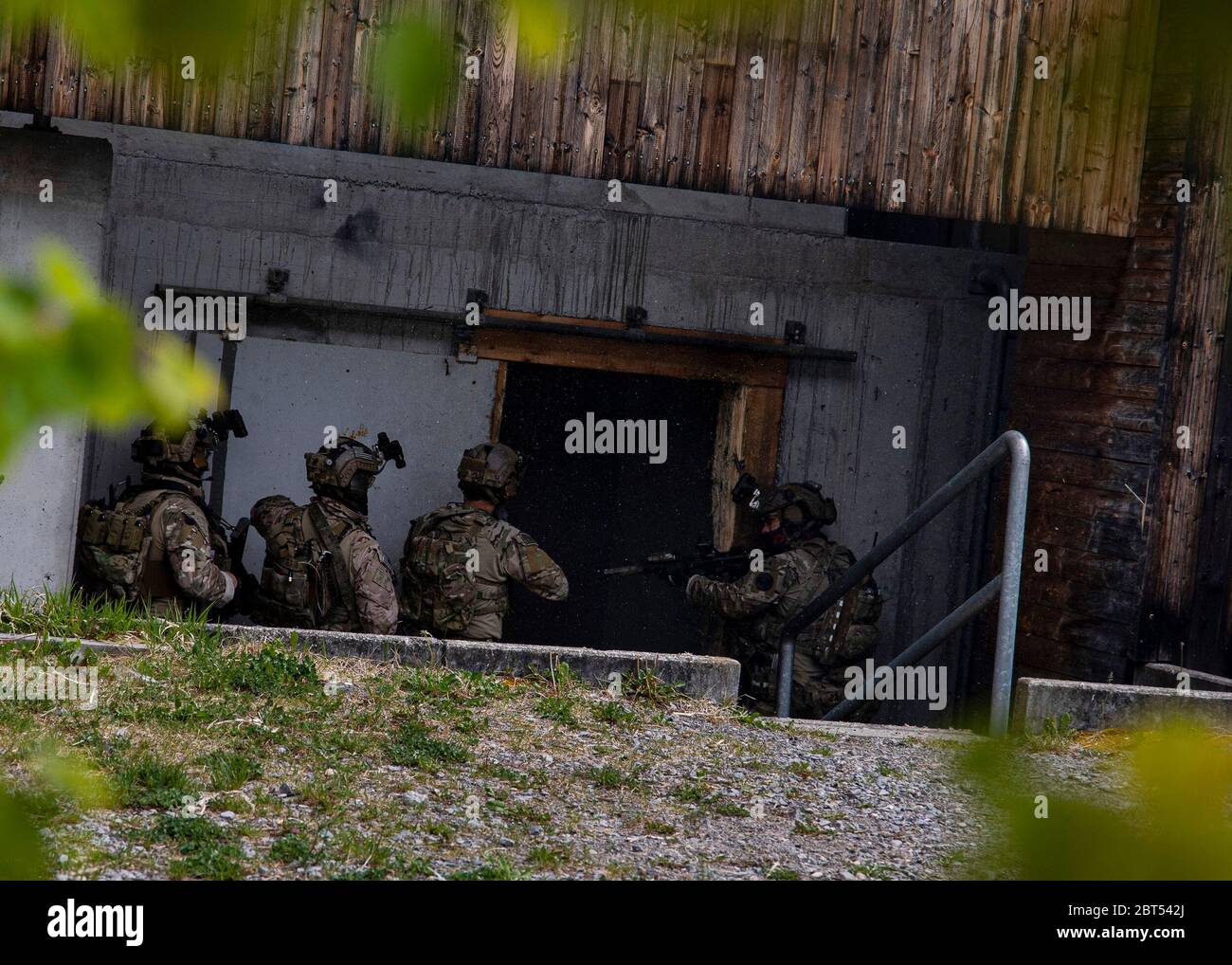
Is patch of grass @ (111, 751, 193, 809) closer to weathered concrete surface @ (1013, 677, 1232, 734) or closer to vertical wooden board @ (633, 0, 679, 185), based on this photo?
weathered concrete surface @ (1013, 677, 1232, 734)

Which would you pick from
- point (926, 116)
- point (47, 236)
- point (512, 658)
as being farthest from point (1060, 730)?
point (47, 236)

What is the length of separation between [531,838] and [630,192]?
17.2 ft

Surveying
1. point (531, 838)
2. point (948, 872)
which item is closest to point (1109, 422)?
point (948, 872)

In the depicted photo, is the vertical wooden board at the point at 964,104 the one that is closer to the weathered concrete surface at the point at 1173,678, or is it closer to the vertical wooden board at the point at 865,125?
the vertical wooden board at the point at 865,125

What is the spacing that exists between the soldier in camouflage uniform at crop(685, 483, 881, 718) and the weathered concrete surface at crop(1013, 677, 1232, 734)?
2.21 metres

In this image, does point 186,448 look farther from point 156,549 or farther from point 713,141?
point 713,141

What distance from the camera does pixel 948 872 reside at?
3.86m

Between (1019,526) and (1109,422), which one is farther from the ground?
(1109,422)

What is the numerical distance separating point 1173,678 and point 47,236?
18.9 feet

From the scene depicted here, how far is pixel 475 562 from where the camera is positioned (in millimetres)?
7270

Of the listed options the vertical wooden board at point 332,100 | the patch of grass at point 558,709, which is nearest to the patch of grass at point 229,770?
the patch of grass at point 558,709

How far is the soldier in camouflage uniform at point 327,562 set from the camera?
23.1ft

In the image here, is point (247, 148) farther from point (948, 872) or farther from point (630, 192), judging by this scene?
point (948, 872)

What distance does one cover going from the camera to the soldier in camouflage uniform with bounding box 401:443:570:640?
7277mm
